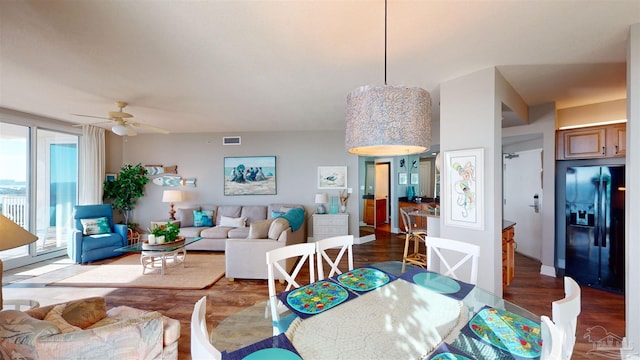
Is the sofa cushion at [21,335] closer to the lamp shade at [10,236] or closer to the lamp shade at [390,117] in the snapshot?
the lamp shade at [10,236]

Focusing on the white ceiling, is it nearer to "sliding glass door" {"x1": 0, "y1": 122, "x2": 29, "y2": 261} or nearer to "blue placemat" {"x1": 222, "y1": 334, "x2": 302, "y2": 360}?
"sliding glass door" {"x1": 0, "y1": 122, "x2": 29, "y2": 261}

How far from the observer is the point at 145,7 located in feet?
5.25

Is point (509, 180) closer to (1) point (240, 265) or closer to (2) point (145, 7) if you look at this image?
(1) point (240, 265)

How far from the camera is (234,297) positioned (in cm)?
300

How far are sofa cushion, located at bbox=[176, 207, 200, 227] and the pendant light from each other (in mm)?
5227

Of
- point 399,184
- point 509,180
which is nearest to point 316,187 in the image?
point 399,184

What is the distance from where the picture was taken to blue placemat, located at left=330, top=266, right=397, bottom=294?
1654 mm

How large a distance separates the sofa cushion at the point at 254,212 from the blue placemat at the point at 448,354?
4.80 metres

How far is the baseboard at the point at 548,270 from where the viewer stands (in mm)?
3529

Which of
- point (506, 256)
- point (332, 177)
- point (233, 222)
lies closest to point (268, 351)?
point (506, 256)

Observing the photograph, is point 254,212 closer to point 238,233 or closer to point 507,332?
point 238,233

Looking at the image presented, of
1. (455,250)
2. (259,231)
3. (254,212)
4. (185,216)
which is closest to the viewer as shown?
(455,250)

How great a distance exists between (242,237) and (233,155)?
2.22 metres

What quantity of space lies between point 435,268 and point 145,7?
380 centimetres
